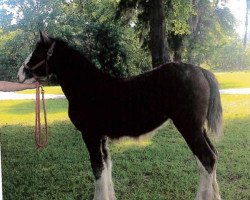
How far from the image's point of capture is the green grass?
2.59m

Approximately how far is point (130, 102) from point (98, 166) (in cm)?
44

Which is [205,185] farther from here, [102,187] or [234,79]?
[234,79]

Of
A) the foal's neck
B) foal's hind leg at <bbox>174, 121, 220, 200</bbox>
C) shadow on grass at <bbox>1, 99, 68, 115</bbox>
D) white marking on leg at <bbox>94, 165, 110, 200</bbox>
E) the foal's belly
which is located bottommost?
white marking on leg at <bbox>94, 165, 110, 200</bbox>

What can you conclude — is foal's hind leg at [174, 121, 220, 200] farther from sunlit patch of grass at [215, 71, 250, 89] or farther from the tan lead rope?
the tan lead rope

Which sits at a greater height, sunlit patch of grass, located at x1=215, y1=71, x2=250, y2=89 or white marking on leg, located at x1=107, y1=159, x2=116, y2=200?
sunlit patch of grass, located at x1=215, y1=71, x2=250, y2=89

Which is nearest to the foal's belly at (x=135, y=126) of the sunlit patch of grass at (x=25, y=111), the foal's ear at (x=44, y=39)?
the sunlit patch of grass at (x=25, y=111)

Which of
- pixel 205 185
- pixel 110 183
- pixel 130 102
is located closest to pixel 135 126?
pixel 130 102

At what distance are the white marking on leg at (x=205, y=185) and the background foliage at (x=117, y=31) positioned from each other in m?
0.65

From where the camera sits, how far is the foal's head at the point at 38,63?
91.1 inches

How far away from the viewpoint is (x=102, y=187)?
2.48 meters

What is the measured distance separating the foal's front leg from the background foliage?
45cm

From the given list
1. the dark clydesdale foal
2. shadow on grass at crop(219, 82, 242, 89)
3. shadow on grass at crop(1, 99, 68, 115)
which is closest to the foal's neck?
the dark clydesdale foal

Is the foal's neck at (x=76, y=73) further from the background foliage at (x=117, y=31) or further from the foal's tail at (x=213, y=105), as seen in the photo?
the foal's tail at (x=213, y=105)

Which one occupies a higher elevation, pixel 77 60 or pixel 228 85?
pixel 77 60
